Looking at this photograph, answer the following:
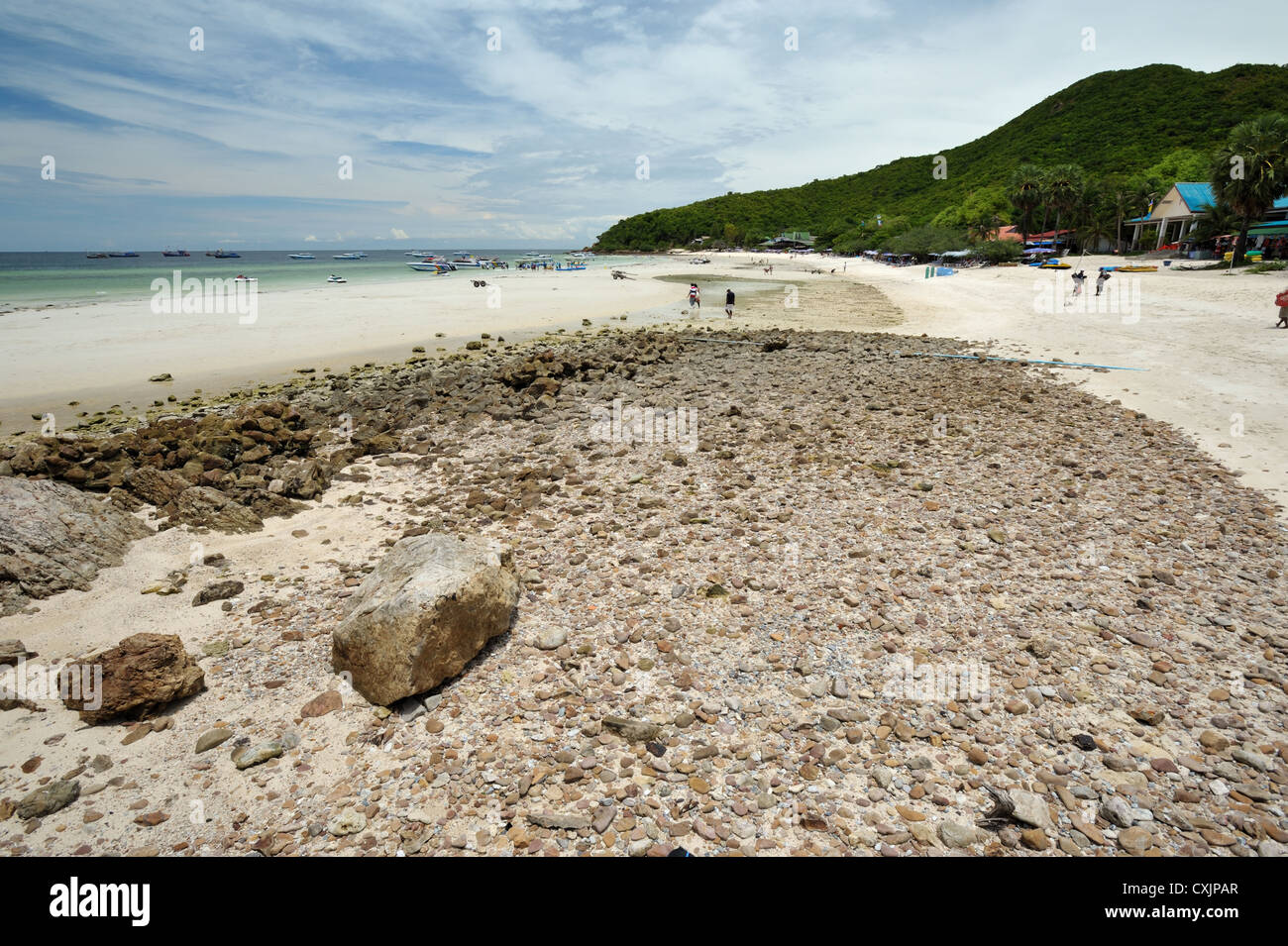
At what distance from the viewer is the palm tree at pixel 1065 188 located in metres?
75.6

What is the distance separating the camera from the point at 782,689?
225 inches

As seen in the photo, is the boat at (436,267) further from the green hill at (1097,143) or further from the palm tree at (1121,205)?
the palm tree at (1121,205)

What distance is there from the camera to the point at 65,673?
5969 millimetres

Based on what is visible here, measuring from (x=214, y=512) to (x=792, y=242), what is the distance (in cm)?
16739

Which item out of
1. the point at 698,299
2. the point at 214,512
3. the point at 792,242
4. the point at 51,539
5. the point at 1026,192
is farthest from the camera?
the point at 792,242

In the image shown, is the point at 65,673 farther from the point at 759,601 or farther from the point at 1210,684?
the point at 1210,684

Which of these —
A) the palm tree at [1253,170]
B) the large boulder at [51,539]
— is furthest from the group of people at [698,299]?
the palm tree at [1253,170]

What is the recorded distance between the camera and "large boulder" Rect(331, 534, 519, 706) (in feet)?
18.4

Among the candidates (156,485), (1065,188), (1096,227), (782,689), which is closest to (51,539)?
(156,485)

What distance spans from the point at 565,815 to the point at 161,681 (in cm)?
425

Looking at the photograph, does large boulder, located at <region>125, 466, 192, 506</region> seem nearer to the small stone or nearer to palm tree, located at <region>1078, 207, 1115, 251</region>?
the small stone

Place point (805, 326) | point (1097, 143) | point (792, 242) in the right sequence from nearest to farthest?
point (805, 326), point (1097, 143), point (792, 242)

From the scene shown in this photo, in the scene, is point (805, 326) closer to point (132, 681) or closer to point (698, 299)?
point (698, 299)

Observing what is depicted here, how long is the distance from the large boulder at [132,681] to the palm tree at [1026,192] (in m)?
100
